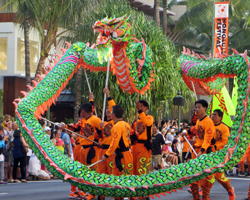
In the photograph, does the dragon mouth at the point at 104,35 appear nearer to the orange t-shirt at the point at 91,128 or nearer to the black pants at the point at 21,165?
the orange t-shirt at the point at 91,128

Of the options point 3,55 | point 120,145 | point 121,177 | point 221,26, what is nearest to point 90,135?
point 120,145

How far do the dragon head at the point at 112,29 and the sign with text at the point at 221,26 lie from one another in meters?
12.3

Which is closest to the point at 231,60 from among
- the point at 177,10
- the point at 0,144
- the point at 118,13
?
the point at 0,144

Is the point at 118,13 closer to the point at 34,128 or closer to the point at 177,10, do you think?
the point at 34,128

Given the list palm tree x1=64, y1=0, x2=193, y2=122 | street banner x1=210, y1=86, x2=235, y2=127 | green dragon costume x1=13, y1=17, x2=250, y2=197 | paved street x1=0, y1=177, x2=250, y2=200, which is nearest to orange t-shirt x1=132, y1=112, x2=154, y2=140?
green dragon costume x1=13, y1=17, x2=250, y2=197

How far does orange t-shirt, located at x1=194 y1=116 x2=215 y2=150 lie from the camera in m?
8.18

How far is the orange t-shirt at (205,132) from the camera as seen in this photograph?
8.18 m

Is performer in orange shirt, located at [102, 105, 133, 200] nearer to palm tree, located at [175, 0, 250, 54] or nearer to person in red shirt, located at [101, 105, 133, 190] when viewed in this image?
person in red shirt, located at [101, 105, 133, 190]

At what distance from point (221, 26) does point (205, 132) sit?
12.4 metres

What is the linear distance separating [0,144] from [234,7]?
85.1 ft

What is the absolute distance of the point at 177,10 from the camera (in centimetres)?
4197

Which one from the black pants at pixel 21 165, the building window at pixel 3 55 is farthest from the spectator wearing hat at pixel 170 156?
the building window at pixel 3 55

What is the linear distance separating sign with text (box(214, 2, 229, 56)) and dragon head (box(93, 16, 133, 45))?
12277 mm

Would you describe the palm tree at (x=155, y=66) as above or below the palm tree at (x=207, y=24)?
below
